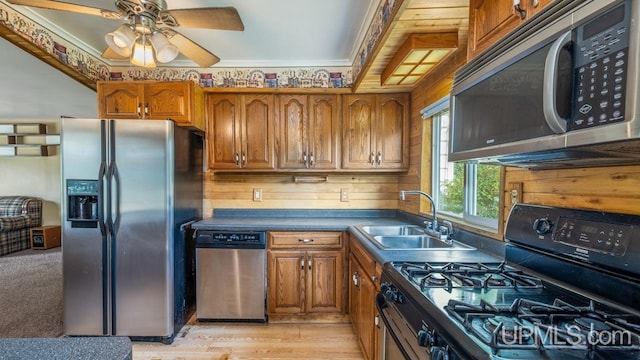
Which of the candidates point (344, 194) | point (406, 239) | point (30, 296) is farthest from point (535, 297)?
point (30, 296)

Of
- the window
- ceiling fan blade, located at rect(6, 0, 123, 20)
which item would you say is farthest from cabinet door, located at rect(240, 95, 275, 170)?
the window

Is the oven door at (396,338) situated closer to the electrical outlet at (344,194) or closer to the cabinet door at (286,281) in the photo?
the cabinet door at (286,281)

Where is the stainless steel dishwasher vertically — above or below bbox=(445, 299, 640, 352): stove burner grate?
below

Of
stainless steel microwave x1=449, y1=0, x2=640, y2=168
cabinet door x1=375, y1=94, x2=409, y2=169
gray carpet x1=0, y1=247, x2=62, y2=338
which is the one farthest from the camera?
cabinet door x1=375, y1=94, x2=409, y2=169

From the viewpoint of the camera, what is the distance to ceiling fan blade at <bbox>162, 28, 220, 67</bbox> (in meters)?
1.78

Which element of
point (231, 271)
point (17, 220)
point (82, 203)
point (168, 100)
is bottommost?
point (231, 271)

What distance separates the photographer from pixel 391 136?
2768 millimetres

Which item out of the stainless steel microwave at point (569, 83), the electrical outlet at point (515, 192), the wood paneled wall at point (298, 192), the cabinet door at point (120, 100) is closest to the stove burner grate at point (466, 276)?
the electrical outlet at point (515, 192)

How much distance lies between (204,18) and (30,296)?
131 inches

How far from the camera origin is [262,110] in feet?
9.11

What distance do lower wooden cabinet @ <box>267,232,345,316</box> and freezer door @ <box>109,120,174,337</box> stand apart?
2.69 ft

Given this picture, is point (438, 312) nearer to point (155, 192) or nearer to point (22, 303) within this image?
point (155, 192)

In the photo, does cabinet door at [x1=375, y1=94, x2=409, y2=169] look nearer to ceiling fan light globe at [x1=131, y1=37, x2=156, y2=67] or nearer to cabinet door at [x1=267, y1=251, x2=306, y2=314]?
cabinet door at [x1=267, y1=251, x2=306, y2=314]

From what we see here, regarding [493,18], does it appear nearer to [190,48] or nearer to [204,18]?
[204,18]
